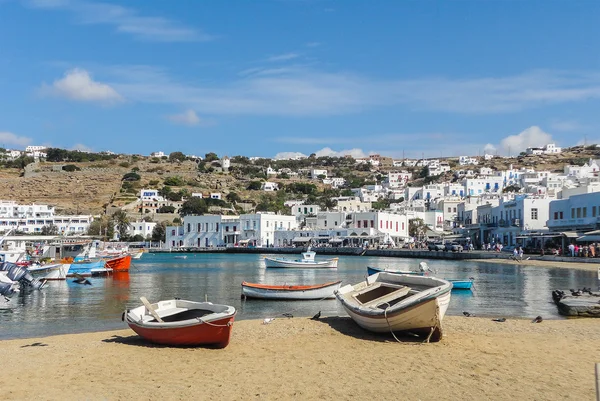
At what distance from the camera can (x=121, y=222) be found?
387ft

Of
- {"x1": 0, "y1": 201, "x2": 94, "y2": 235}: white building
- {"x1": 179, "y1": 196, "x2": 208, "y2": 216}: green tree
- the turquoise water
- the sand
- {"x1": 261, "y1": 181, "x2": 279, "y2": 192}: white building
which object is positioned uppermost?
{"x1": 261, "y1": 181, "x2": 279, "y2": 192}: white building

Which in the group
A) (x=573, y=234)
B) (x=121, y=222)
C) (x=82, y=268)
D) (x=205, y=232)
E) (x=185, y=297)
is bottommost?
(x=185, y=297)

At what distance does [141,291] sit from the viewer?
33750 millimetres

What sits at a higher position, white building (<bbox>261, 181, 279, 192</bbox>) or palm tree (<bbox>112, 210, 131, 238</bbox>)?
white building (<bbox>261, 181, 279, 192</bbox>)

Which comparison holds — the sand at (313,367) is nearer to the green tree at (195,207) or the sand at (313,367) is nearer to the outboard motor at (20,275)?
the outboard motor at (20,275)

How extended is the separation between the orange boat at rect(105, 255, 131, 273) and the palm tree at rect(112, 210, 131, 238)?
71.6 m

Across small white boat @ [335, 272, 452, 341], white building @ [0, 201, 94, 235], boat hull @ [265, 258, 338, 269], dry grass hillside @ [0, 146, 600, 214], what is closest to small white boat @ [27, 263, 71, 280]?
boat hull @ [265, 258, 338, 269]

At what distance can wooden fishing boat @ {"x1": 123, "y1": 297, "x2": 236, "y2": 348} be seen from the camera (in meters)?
14.0

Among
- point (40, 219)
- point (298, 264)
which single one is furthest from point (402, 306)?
point (40, 219)

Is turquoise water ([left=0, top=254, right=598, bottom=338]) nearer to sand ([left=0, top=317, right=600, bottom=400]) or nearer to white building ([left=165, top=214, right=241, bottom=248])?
sand ([left=0, top=317, right=600, bottom=400])

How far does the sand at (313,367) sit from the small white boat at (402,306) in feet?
1.45

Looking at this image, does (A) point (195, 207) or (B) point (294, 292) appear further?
(A) point (195, 207)

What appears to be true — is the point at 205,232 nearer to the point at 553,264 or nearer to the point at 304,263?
the point at 304,263

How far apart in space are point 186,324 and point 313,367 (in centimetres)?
329
